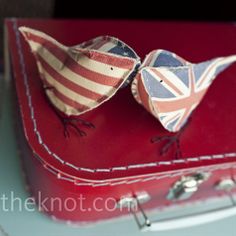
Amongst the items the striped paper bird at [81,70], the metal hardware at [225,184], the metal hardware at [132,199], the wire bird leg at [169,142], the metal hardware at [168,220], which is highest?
the striped paper bird at [81,70]

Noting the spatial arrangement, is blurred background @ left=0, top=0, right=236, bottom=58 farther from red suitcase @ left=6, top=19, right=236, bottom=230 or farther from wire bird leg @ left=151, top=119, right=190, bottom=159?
wire bird leg @ left=151, top=119, right=190, bottom=159

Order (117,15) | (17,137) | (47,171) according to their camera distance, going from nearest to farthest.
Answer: (47,171) < (17,137) < (117,15)

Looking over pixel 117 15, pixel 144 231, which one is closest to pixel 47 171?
pixel 144 231

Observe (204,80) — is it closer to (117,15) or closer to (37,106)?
(37,106)

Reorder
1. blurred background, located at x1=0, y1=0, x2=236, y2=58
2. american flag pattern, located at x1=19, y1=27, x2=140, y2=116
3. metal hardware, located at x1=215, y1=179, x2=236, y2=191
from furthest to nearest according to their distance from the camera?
blurred background, located at x1=0, y1=0, x2=236, y2=58, metal hardware, located at x1=215, y1=179, x2=236, y2=191, american flag pattern, located at x1=19, y1=27, x2=140, y2=116

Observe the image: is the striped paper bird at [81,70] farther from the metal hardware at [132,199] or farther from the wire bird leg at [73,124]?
the metal hardware at [132,199]

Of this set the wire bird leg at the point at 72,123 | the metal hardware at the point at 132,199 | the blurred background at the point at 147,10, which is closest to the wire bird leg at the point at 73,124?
the wire bird leg at the point at 72,123

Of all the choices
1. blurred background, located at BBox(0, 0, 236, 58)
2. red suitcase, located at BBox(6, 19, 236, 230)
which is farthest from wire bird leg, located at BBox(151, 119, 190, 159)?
blurred background, located at BBox(0, 0, 236, 58)
